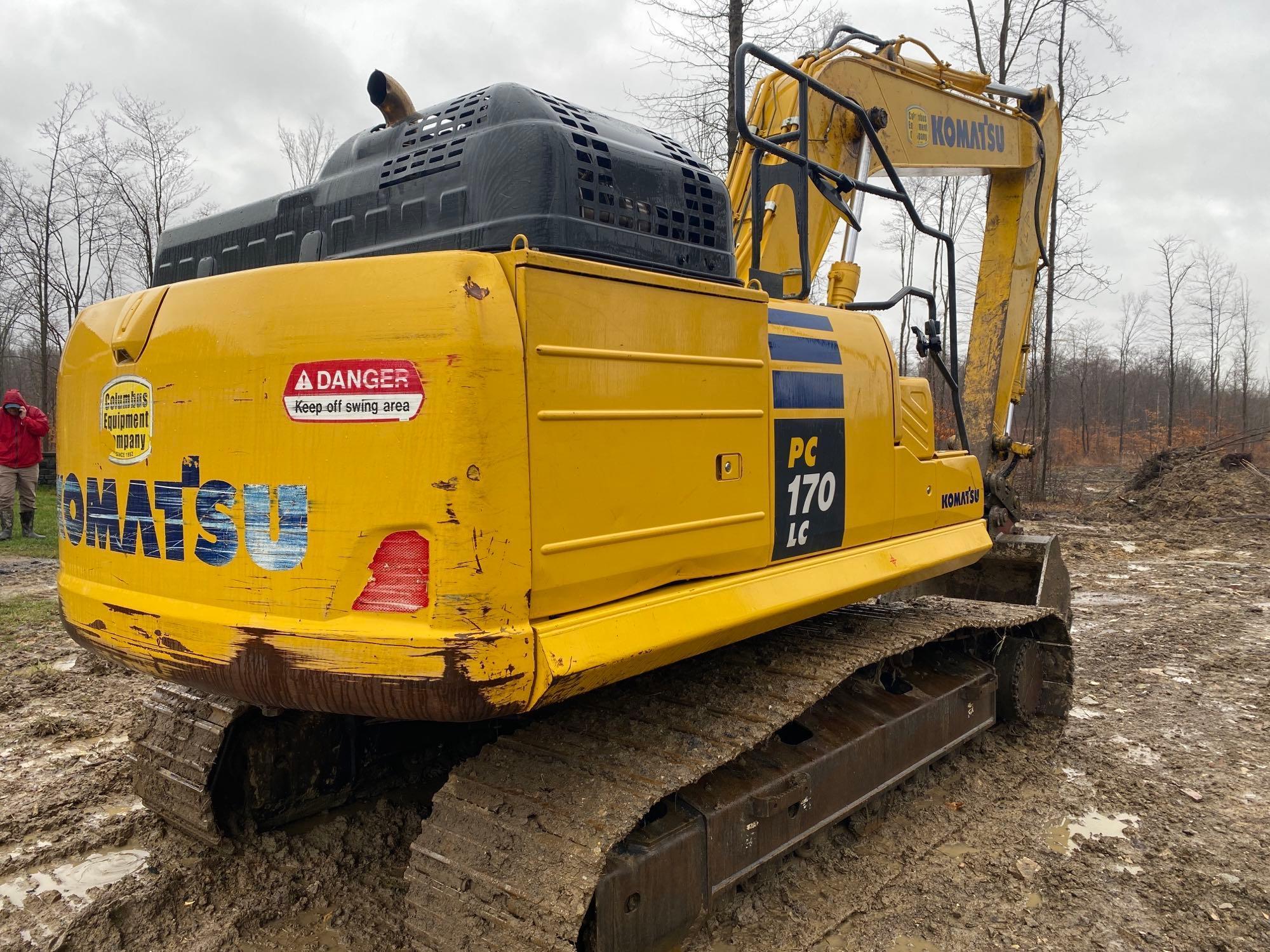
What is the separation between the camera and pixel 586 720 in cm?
279

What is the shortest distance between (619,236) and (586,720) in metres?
1.43

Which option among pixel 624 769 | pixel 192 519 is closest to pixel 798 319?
pixel 624 769

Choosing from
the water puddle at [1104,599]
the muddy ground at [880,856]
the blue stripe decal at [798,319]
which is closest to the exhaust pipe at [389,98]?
the blue stripe decal at [798,319]

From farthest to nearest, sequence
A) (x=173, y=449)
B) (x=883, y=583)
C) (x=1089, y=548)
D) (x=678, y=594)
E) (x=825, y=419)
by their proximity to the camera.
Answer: (x=1089, y=548), (x=883, y=583), (x=825, y=419), (x=678, y=594), (x=173, y=449)

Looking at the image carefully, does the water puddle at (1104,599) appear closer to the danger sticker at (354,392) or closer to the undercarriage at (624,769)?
the undercarriage at (624,769)

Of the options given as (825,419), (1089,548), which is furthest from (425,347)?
(1089,548)

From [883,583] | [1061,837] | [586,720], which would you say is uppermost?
[883,583]

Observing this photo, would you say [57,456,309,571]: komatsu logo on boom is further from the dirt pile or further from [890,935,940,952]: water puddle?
the dirt pile

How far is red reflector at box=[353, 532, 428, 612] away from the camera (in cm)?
202

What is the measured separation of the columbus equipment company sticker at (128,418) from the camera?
238cm

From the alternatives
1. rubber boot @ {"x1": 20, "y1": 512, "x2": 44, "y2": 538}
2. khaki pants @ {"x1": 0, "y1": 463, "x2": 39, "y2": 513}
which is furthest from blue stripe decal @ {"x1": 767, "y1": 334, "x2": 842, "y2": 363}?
rubber boot @ {"x1": 20, "y1": 512, "x2": 44, "y2": 538}

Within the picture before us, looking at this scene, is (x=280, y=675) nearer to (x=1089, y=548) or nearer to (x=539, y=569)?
(x=539, y=569)

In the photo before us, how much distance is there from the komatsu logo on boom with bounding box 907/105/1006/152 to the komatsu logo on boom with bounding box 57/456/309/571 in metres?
4.13

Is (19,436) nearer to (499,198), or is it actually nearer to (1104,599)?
(499,198)
